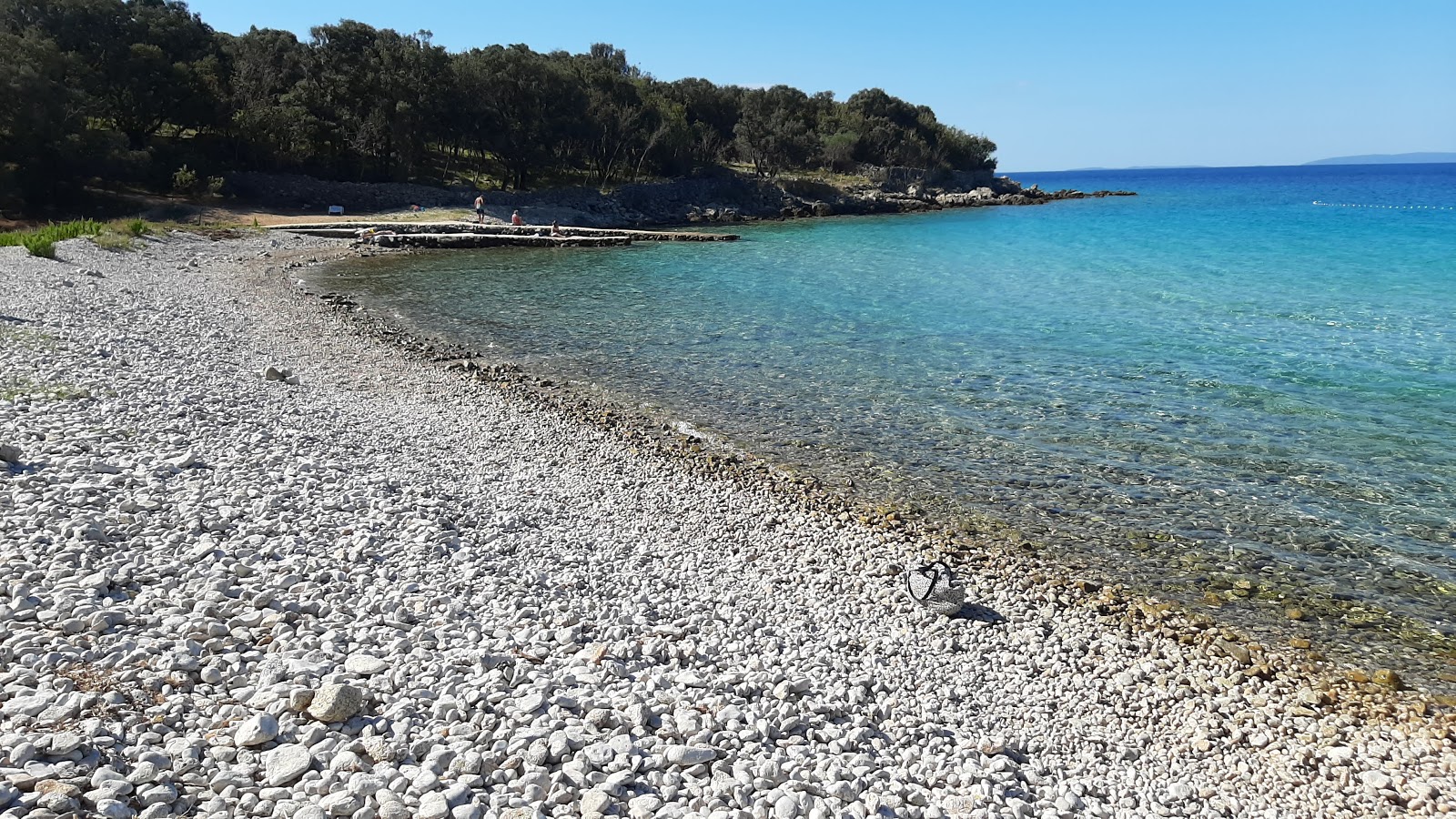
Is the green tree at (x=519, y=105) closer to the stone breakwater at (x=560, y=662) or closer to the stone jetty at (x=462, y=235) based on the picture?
the stone jetty at (x=462, y=235)

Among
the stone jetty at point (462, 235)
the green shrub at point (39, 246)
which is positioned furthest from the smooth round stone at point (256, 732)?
the stone jetty at point (462, 235)

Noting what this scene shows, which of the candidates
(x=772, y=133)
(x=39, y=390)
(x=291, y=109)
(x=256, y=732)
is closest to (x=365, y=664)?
(x=256, y=732)

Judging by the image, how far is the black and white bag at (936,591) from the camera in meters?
8.83

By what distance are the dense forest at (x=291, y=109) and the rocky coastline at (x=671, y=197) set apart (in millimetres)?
3328

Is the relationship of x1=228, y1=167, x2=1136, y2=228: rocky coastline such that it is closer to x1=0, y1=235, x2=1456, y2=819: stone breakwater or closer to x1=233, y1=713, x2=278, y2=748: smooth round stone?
x1=0, y1=235, x2=1456, y2=819: stone breakwater

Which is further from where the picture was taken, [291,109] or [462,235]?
[291,109]

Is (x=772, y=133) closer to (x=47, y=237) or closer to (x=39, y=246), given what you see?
(x=47, y=237)

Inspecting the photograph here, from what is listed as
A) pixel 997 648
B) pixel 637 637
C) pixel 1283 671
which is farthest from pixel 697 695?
pixel 1283 671

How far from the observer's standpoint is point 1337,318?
26.5 metres

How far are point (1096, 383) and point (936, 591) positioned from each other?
11581 mm

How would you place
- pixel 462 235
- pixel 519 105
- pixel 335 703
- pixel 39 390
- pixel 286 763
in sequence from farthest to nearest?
pixel 519 105
pixel 462 235
pixel 39 390
pixel 335 703
pixel 286 763

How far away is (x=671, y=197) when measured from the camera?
75.6 meters

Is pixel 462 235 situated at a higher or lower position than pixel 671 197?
lower

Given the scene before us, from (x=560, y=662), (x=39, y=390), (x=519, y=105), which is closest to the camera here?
(x=560, y=662)
